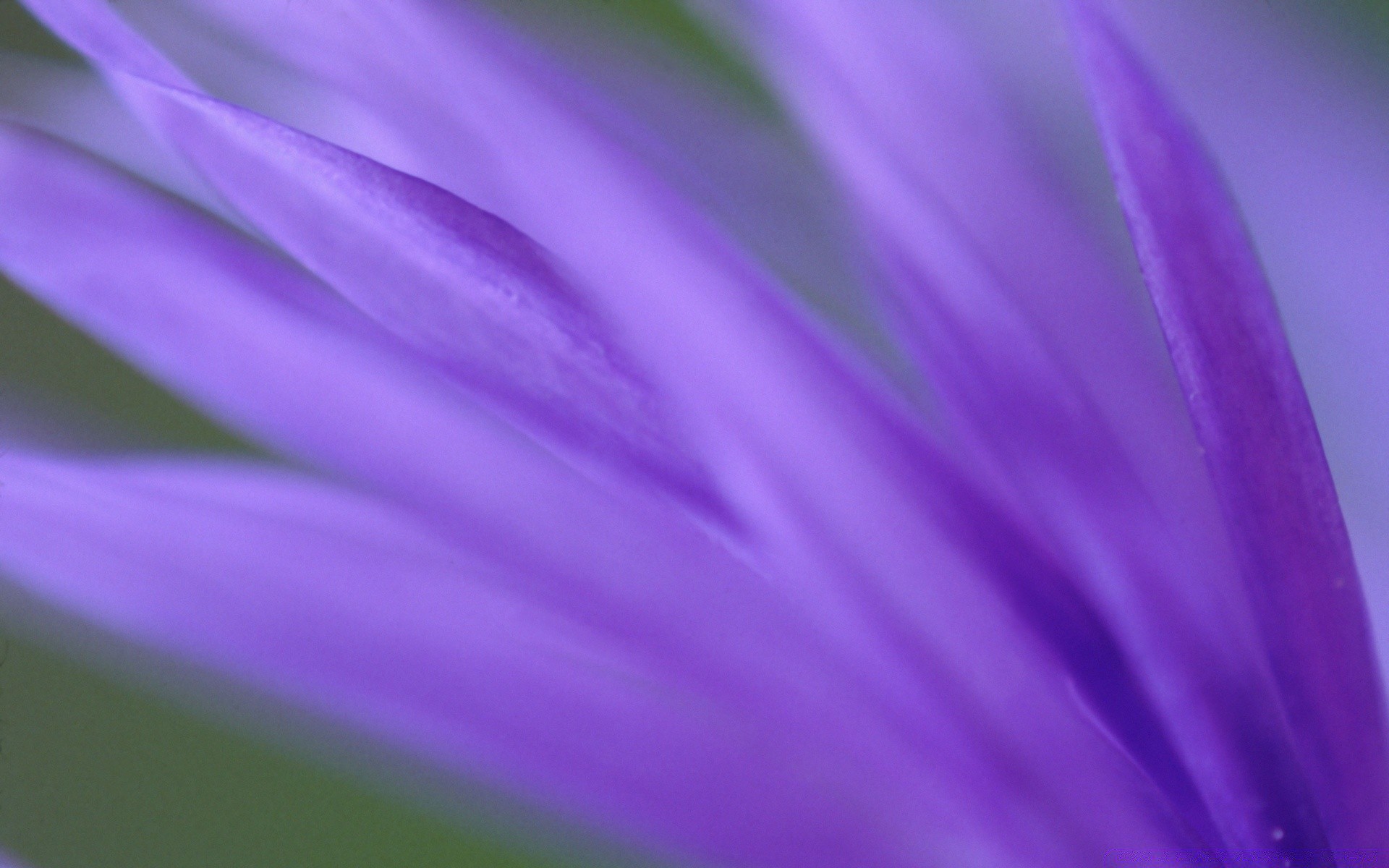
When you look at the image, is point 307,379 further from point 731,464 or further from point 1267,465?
point 1267,465

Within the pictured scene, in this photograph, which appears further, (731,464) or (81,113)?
(81,113)

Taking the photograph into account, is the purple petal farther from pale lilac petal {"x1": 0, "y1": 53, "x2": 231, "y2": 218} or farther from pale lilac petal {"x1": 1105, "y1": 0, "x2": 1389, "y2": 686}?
pale lilac petal {"x1": 1105, "y1": 0, "x2": 1389, "y2": 686}

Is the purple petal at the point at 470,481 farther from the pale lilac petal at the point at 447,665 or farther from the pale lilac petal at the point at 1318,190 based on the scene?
the pale lilac petal at the point at 1318,190

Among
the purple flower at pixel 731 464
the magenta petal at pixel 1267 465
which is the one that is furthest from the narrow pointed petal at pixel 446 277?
the magenta petal at pixel 1267 465

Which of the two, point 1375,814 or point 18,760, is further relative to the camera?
point 18,760

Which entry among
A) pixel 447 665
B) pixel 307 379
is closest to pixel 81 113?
pixel 307 379

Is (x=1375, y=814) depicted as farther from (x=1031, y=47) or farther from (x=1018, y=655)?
(x=1031, y=47)

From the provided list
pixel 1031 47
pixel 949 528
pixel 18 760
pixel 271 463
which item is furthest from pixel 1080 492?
pixel 18 760
